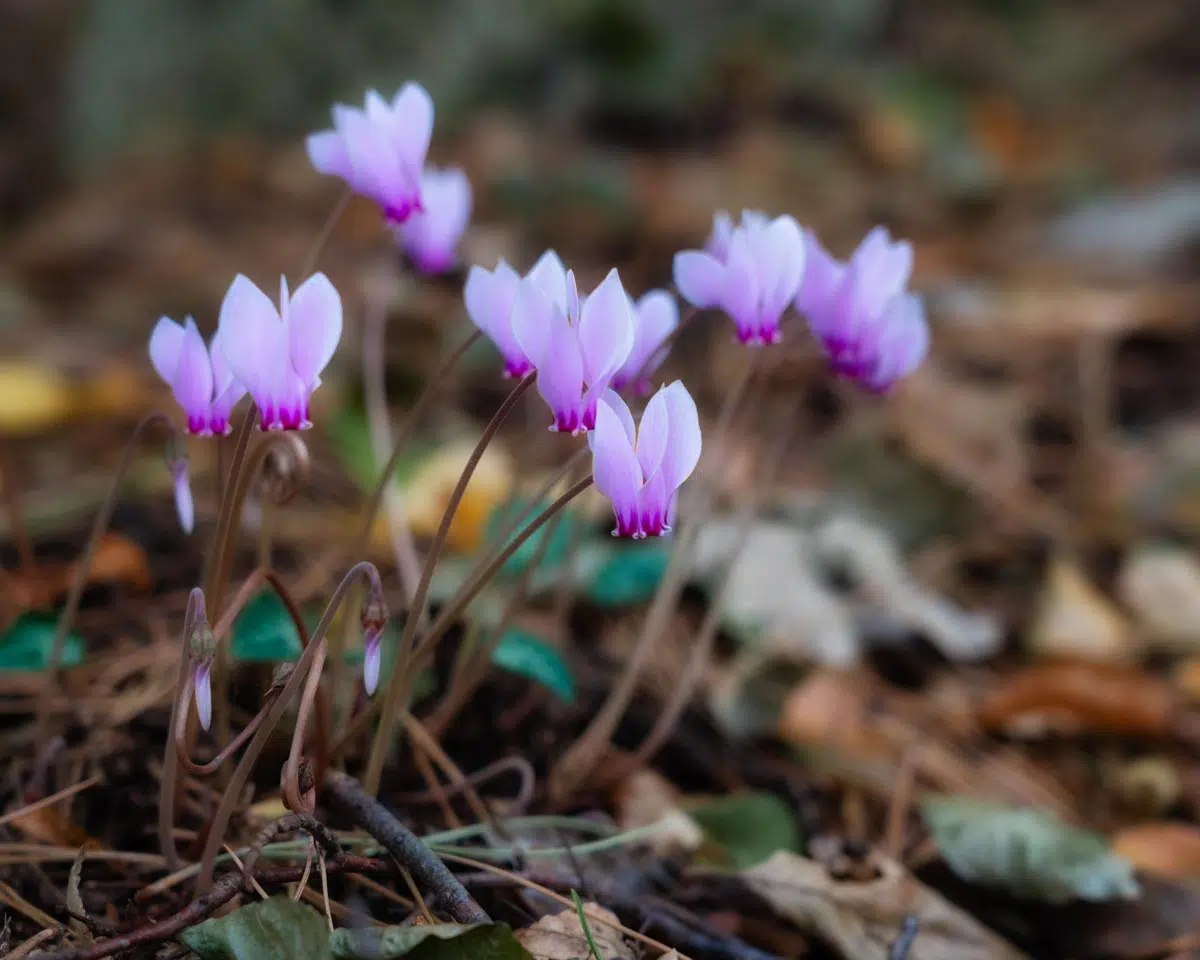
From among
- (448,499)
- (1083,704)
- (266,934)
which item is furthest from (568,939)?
(448,499)

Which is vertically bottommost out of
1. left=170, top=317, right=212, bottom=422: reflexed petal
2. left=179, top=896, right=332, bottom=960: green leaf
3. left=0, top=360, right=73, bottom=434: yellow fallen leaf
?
left=179, top=896, right=332, bottom=960: green leaf

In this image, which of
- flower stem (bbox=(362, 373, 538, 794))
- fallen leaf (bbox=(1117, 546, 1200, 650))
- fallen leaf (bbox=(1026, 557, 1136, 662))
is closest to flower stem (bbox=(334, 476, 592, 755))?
flower stem (bbox=(362, 373, 538, 794))

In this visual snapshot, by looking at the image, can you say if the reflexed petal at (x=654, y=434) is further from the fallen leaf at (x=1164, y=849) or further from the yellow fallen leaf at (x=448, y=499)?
the yellow fallen leaf at (x=448, y=499)

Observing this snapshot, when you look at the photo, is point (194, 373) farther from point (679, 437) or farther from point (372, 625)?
point (679, 437)

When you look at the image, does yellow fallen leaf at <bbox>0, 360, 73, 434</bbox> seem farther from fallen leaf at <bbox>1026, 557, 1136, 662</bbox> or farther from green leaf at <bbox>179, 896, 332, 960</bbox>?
fallen leaf at <bbox>1026, 557, 1136, 662</bbox>

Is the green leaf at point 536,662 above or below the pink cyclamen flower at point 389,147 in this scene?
below

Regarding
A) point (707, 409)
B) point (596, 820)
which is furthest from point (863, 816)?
point (707, 409)

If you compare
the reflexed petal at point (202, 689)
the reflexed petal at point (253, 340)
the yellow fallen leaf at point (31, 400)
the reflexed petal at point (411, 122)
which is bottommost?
the yellow fallen leaf at point (31, 400)

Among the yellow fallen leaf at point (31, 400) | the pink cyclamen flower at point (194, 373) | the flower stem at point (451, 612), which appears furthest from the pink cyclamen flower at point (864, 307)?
the yellow fallen leaf at point (31, 400)
